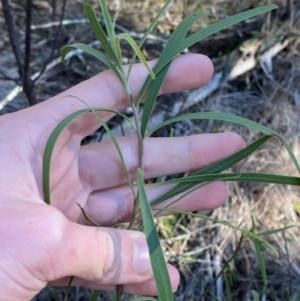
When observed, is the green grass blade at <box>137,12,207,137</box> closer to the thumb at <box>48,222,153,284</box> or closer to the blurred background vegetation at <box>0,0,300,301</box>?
the thumb at <box>48,222,153,284</box>

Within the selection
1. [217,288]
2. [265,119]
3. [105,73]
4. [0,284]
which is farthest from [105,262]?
[265,119]

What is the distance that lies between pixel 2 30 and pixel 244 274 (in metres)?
1.31

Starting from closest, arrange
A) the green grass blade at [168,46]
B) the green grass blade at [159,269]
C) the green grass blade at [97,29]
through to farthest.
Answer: the green grass blade at [159,269], the green grass blade at [97,29], the green grass blade at [168,46]

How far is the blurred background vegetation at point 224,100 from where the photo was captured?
4.76ft

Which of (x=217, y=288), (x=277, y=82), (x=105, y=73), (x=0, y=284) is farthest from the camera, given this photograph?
(x=277, y=82)

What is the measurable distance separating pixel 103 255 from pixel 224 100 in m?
1.07

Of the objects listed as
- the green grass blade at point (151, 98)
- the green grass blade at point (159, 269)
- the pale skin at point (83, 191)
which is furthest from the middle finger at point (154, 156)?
the green grass blade at point (159, 269)

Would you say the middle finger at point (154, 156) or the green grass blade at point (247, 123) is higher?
the green grass blade at point (247, 123)

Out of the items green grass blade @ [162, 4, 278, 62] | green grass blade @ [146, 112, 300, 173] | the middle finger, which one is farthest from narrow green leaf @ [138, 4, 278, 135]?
the middle finger

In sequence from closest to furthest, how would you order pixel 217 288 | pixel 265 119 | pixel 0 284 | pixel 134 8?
pixel 0 284, pixel 217 288, pixel 265 119, pixel 134 8

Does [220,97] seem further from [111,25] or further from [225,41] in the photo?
[111,25]

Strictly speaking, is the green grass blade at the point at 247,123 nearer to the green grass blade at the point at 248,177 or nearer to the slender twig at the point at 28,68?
the green grass blade at the point at 248,177

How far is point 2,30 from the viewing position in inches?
76.0

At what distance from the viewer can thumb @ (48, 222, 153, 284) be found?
0.79 metres
